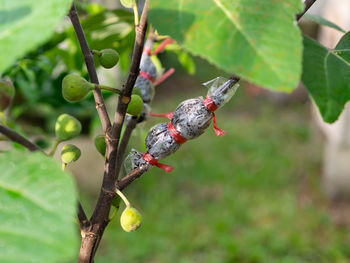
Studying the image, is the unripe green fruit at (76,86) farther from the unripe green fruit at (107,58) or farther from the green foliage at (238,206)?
the green foliage at (238,206)

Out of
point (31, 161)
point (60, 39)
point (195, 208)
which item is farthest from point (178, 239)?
point (31, 161)

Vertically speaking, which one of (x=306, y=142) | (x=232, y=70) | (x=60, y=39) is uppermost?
(x=232, y=70)

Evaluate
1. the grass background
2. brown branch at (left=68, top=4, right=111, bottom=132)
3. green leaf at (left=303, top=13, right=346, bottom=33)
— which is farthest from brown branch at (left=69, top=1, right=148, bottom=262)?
the grass background

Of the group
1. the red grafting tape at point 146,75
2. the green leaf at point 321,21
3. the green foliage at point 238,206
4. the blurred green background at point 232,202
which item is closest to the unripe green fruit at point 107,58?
the red grafting tape at point 146,75

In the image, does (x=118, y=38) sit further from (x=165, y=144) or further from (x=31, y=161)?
(x=31, y=161)

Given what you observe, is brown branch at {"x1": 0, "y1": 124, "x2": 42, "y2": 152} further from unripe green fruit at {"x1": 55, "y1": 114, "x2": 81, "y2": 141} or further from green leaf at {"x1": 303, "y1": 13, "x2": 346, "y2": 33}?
green leaf at {"x1": 303, "y1": 13, "x2": 346, "y2": 33}

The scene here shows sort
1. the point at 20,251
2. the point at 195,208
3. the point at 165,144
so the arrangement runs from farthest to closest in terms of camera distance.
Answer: the point at 195,208 < the point at 165,144 < the point at 20,251

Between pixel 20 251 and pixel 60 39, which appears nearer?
pixel 20 251

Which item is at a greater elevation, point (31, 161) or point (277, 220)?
point (31, 161)
